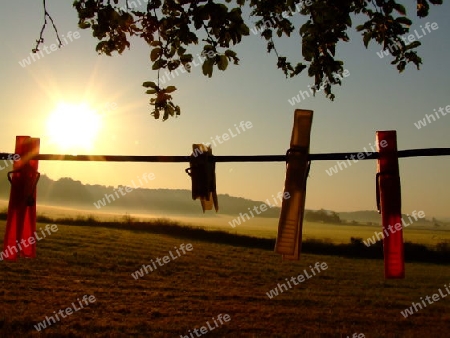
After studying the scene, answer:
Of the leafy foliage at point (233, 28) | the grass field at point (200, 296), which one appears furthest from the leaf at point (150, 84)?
the grass field at point (200, 296)

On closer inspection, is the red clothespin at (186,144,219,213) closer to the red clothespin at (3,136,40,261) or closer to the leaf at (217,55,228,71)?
the red clothespin at (3,136,40,261)

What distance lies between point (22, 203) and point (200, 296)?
1850 centimetres

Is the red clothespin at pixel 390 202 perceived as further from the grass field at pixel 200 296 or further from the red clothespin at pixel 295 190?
the grass field at pixel 200 296

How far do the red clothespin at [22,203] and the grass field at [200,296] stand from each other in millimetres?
10170

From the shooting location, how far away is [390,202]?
341cm

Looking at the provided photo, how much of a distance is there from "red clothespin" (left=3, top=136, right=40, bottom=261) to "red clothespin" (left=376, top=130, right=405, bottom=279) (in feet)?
10.6

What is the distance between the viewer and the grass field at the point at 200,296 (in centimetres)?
1539

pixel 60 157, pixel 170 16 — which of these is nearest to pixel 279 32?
pixel 170 16

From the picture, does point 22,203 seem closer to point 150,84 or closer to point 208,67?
point 150,84

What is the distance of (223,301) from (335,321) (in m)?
5.55

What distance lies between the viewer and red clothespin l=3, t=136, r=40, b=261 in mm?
4395

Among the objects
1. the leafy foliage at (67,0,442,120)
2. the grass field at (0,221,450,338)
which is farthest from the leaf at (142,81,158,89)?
the grass field at (0,221,450,338)

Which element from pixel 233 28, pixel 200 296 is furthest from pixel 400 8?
pixel 200 296

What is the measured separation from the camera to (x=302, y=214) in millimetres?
3650
